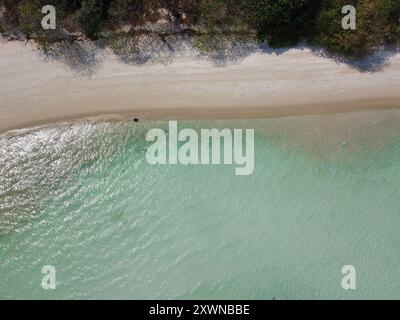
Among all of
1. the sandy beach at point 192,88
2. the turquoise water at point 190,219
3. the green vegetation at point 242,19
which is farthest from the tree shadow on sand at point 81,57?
the turquoise water at point 190,219

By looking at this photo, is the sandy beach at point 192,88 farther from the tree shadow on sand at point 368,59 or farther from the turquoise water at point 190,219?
the turquoise water at point 190,219

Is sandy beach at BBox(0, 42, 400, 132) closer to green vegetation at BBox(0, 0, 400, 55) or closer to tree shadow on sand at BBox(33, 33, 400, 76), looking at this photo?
tree shadow on sand at BBox(33, 33, 400, 76)

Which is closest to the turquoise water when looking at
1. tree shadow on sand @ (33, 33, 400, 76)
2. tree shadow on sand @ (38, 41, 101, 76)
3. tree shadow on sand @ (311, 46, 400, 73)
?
tree shadow on sand @ (38, 41, 101, 76)

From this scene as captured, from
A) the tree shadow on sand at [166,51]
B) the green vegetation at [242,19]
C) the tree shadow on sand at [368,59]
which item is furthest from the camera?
the tree shadow on sand at [368,59]

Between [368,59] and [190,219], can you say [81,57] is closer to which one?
[190,219]
